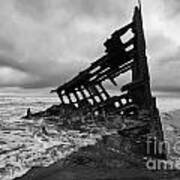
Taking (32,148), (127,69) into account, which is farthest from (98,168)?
(127,69)

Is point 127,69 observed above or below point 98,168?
above

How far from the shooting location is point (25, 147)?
8.11 m

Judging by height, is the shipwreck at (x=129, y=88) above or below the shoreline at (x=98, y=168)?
above

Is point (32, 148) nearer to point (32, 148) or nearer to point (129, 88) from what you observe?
point (32, 148)

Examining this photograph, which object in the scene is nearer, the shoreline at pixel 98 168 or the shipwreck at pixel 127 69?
the shoreline at pixel 98 168

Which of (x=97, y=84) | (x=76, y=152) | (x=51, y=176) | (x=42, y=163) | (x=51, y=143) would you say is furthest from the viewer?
(x=97, y=84)

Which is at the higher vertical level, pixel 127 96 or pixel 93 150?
pixel 127 96

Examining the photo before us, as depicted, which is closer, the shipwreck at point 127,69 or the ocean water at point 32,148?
the ocean water at point 32,148

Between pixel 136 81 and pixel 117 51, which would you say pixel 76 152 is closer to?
pixel 136 81

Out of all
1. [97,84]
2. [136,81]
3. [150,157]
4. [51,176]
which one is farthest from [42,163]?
[97,84]

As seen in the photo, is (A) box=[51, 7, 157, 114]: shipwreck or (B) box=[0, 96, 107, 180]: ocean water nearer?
(B) box=[0, 96, 107, 180]: ocean water

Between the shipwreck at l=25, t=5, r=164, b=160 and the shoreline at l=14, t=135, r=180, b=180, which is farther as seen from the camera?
the shipwreck at l=25, t=5, r=164, b=160

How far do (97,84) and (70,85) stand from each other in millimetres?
1370

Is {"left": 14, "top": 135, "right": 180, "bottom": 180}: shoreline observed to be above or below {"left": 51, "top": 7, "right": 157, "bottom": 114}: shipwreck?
below
